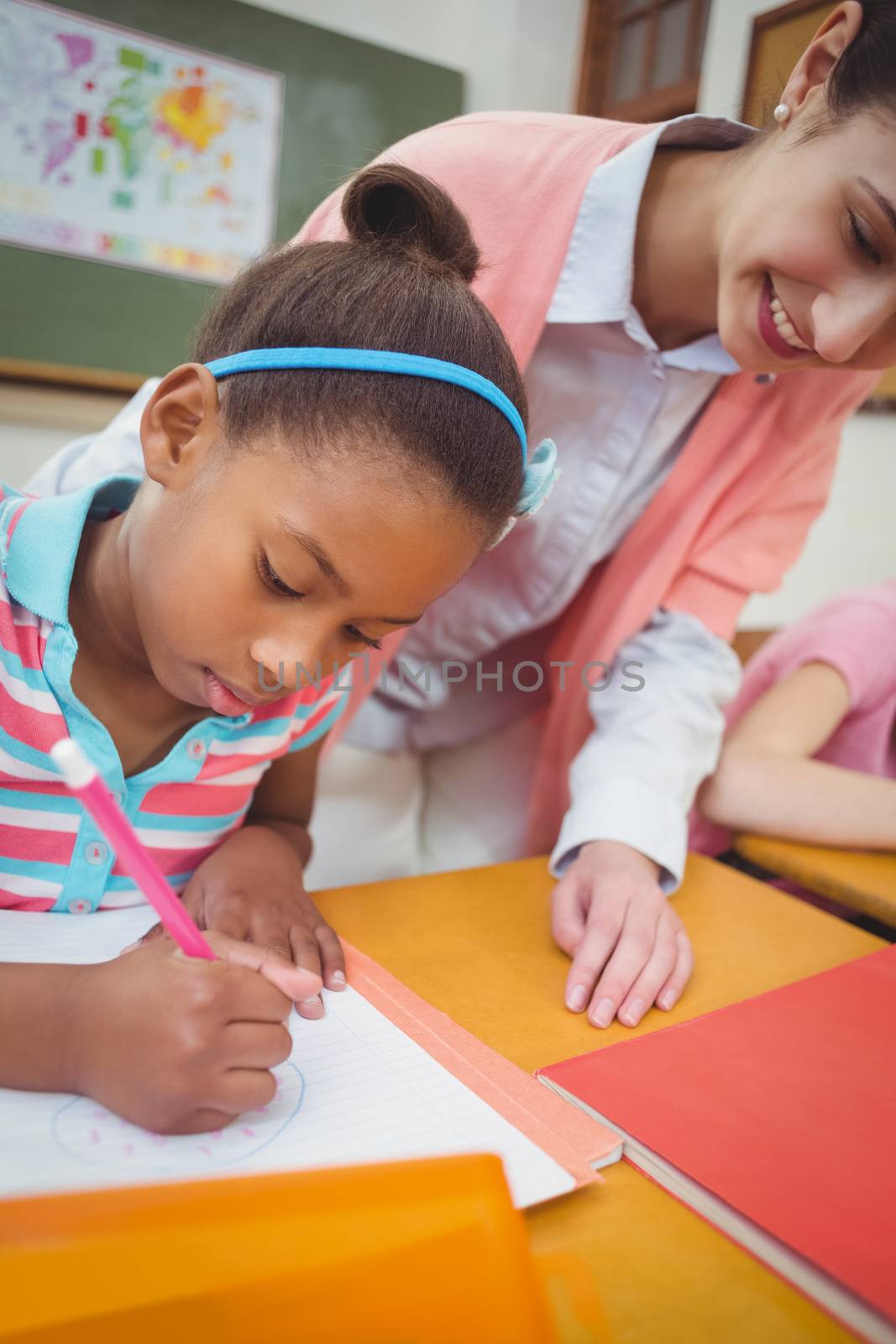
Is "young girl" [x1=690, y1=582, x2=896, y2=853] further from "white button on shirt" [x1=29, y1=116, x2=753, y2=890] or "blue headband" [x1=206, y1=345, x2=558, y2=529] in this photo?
"blue headband" [x1=206, y1=345, x2=558, y2=529]

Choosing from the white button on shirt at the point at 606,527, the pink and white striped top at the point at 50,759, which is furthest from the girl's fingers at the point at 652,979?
the pink and white striped top at the point at 50,759

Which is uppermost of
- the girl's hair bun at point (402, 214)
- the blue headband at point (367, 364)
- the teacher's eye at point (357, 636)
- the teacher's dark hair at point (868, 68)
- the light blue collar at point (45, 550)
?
the teacher's dark hair at point (868, 68)

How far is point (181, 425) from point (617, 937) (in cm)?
44

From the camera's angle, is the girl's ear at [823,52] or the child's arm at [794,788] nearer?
the girl's ear at [823,52]

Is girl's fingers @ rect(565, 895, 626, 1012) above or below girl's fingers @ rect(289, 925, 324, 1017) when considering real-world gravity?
below

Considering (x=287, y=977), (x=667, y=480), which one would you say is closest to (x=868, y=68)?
(x=667, y=480)

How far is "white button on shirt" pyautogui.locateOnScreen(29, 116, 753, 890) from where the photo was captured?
82cm

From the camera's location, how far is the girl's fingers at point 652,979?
0.56 m

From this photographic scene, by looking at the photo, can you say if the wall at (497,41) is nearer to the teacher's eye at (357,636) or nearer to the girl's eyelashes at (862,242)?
the girl's eyelashes at (862,242)

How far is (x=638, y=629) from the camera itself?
1.01 meters

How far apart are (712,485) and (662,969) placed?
57cm

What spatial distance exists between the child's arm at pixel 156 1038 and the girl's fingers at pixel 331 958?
119 millimetres

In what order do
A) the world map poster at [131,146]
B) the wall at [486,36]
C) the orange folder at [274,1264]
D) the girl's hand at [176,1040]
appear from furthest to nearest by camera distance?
the wall at [486,36], the world map poster at [131,146], the girl's hand at [176,1040], the orange folder at [274,1264]

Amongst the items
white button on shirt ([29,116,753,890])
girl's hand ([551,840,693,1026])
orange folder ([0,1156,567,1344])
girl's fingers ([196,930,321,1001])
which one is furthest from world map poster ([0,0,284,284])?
orange folder ([0,1156,567,1344])
